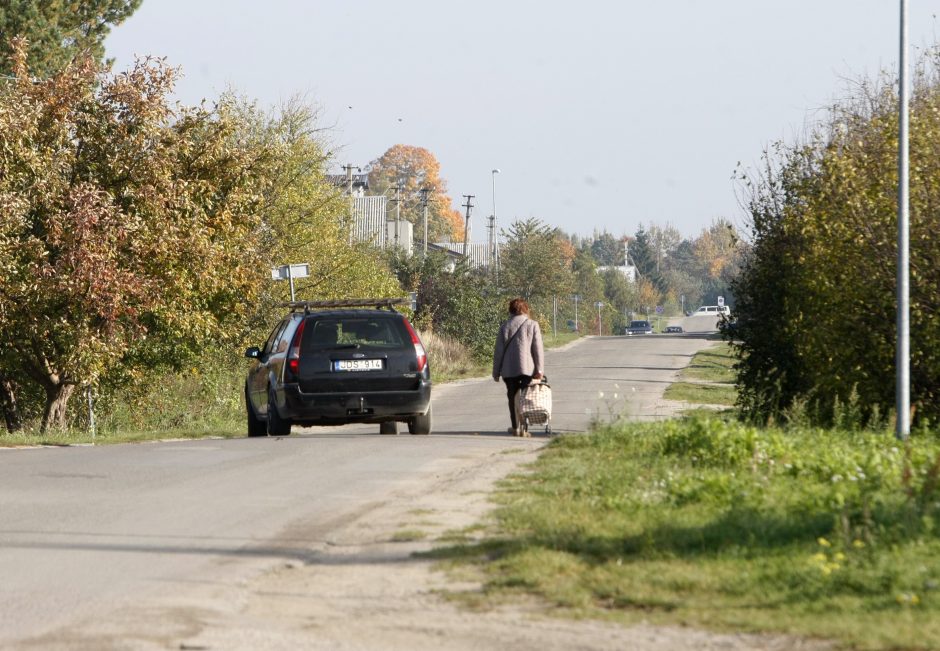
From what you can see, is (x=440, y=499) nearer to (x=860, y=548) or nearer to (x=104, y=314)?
(x=860, y=548)

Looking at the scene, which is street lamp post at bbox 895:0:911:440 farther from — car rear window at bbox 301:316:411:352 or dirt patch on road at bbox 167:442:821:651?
dirt patch on road at bbox 167:442:821:651

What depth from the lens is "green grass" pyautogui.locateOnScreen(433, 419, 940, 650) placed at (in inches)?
263

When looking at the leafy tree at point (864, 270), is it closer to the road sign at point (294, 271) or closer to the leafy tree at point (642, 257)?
the road sign at point (294, 271)

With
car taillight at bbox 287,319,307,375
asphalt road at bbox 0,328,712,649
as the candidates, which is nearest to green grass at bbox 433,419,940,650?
asphalt road at bbox 0,328,712,649

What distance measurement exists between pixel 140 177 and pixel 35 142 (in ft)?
6.01

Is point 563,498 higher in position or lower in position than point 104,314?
lower

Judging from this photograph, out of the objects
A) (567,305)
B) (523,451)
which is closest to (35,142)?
(523,451)

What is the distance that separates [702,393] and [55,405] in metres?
16.1

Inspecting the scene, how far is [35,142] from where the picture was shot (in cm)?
2473

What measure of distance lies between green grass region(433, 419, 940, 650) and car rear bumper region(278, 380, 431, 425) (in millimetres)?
5579

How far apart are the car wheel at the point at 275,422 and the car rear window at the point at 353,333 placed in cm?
106

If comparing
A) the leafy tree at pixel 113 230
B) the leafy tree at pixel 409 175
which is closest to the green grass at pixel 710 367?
the leafy tree at pixel 113 230

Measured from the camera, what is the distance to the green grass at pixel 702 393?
3291cm

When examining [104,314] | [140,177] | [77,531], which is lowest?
[77,531]
